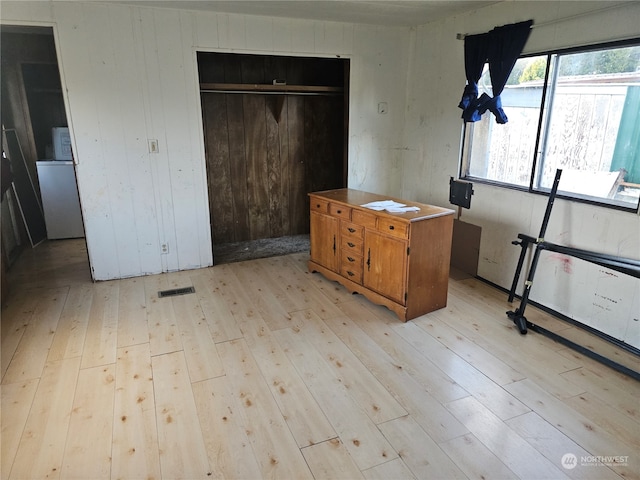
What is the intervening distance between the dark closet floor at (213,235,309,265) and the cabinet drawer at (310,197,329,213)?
3.20 ft

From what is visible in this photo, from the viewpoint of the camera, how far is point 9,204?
4.64 metres

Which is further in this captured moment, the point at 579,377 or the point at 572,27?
the point at 572,27

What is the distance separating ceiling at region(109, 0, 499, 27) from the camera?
346 centimetres

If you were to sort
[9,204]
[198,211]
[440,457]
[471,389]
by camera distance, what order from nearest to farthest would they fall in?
[440,457] → [471,389] → [198,211] → [9,204]

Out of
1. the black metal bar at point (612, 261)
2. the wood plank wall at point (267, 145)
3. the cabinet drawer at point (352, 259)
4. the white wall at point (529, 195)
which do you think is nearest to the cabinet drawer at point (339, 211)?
the cabinet drawer at point (352, 259)

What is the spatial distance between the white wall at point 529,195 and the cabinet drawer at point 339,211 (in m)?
1.30

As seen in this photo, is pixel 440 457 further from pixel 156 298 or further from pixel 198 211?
pixel 198 211

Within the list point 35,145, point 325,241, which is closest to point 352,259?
point 325,241

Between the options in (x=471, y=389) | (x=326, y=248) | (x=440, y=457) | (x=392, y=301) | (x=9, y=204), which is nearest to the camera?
(x=440, y=457)

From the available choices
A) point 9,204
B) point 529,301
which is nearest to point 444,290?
point 529,301

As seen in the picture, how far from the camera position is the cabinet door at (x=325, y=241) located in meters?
3.77

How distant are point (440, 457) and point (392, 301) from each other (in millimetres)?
1428

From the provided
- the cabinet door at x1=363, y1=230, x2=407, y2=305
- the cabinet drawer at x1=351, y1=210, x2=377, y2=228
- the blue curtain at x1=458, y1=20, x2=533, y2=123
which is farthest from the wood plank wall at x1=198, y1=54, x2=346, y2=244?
the cabinet door at x1=363, y1=230, x2=407, y2=305

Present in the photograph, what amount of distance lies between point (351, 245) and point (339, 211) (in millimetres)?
314
